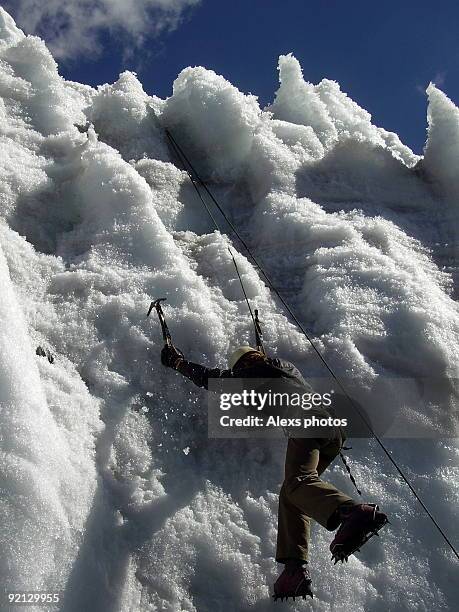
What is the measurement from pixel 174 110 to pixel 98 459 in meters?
5.19

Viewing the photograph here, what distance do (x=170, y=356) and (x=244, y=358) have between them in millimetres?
572

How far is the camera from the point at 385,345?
5.00 m

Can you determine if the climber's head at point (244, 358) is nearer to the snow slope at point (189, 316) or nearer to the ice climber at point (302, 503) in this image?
the ice climber at point (302, 503)

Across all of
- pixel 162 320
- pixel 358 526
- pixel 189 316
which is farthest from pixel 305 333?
pixel 358 526

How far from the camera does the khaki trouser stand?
3064mm

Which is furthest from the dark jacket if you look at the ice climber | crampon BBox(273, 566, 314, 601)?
crampon BBox(273, 566, 314, 601)

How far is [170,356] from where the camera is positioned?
14.2 feet

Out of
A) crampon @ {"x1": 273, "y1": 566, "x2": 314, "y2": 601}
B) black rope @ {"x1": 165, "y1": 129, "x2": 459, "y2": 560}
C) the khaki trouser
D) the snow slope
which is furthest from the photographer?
black rope @ {"x1": 165, "y1": 129, "x2": 459, "y2": 560}

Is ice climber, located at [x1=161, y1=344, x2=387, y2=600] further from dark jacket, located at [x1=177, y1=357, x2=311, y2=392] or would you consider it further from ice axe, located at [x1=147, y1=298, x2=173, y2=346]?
ice axe, located at [x1=147, y1=298, x2=173, y2=346]

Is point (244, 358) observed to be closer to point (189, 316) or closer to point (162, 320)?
point (162, 320)

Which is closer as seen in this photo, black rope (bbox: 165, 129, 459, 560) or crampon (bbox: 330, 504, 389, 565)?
crampon (bbox: 330, 504, 389, 565)

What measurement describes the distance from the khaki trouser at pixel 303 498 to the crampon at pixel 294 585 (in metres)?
0.08

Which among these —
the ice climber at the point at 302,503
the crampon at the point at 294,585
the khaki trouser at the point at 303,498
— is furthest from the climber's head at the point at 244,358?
the crampon at the point at 294,585

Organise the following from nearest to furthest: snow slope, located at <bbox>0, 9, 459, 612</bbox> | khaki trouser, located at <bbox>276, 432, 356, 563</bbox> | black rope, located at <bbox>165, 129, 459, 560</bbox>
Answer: khaki trouser, located at <bbox>276, 432, 356, 563</bbox> → snow slope, located at <bbox>0, 9, 459, 612</bbox> → black rope, located at <bbox>165, 129, 459, 560</bbox>
